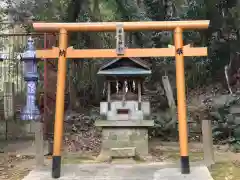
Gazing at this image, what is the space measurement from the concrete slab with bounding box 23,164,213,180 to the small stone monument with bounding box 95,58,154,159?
138cm

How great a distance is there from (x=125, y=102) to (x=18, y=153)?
9.01 ft

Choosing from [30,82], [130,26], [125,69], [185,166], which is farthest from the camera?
[30,82]

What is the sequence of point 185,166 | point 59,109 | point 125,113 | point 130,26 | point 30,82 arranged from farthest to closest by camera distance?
point 30,82 < point 125,113 < point 130,26 < point 59,109 < point 185,166

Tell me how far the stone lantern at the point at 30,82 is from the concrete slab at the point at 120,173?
458 centimetres

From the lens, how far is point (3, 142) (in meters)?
10.6

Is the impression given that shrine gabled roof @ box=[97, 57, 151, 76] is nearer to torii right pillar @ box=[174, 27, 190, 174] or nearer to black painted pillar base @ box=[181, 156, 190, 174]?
torii right pillar @ box=[174, 27, 190, 174]

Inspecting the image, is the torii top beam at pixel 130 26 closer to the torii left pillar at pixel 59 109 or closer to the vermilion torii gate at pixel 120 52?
the vermilion torii gate at pixel 120 52

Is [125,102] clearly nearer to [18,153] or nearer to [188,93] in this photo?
[18,153]

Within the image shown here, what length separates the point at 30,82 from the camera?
38.3 ft

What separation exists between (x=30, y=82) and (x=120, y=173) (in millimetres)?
5799

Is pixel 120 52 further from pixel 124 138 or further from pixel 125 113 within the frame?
pixel 124 138

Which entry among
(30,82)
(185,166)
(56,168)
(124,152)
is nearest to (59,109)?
(56,168)

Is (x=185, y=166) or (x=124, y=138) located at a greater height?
(x=124, y=138)

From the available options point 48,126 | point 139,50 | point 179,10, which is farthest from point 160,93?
point 139,50
